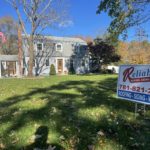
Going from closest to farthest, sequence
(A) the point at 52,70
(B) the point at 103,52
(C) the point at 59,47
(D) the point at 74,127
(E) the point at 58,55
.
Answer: (D) the point at 74,127 < (A) the point at 52,70 < (B) the point at 103,52 < (E) the point at 58,55 < (C) the point at 59,47

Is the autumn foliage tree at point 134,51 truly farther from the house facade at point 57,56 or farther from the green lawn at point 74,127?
the green lawn at point 74,127

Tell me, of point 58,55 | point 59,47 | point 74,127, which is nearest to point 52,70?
point 58,55

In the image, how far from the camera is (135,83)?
5.77m

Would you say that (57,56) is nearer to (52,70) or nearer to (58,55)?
(58,55)

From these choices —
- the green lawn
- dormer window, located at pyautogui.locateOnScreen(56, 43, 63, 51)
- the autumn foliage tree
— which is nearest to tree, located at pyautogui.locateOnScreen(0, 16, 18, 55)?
dormer window, located at pyautogui.locateOnScreen(56, 43, 63, 51)

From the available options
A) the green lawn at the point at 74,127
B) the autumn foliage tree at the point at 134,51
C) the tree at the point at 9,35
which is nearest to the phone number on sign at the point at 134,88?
the green lawn at the point at 74,127

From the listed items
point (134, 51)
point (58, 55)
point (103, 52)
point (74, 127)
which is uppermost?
point (134, 51)

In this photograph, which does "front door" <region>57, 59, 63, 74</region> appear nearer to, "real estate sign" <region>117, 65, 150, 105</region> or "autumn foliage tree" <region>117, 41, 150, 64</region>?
"autumn foliage tree" <region>117, 41, 150, 64</region>

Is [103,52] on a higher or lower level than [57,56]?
higher

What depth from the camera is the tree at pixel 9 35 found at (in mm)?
54272

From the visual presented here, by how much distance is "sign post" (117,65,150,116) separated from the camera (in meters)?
5.46

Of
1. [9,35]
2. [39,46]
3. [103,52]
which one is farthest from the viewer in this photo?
[9,35]

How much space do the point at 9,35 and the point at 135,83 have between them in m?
54.8

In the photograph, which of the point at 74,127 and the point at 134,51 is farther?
the point at 134,51
